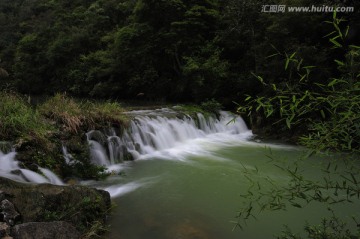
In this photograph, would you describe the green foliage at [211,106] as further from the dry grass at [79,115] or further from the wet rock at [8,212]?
the wet rock at [8,212]

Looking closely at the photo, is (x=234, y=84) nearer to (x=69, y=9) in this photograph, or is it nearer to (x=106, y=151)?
(x=106, y=151)

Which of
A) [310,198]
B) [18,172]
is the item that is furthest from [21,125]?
[310,198]

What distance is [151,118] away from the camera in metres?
10.6

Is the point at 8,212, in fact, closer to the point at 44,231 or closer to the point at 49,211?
the point at 49,211

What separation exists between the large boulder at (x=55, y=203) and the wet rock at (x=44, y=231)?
1.26ft

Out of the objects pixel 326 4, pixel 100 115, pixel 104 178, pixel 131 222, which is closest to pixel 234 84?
pixel 326 4

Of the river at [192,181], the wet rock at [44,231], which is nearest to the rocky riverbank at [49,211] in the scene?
the wet rock at [44,231]

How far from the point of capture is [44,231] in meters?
3.25

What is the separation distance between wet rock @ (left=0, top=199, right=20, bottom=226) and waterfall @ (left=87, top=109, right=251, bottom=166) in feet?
11.9

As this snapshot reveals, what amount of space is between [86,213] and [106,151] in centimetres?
379

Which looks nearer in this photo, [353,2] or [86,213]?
[86,213]

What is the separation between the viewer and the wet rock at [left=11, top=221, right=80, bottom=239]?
3.13 m

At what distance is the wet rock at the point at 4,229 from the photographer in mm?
3010

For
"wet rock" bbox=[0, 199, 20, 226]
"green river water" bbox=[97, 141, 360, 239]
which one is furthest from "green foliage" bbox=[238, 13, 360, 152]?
"wet rock" bbox=[0, 199, 20, 226]
